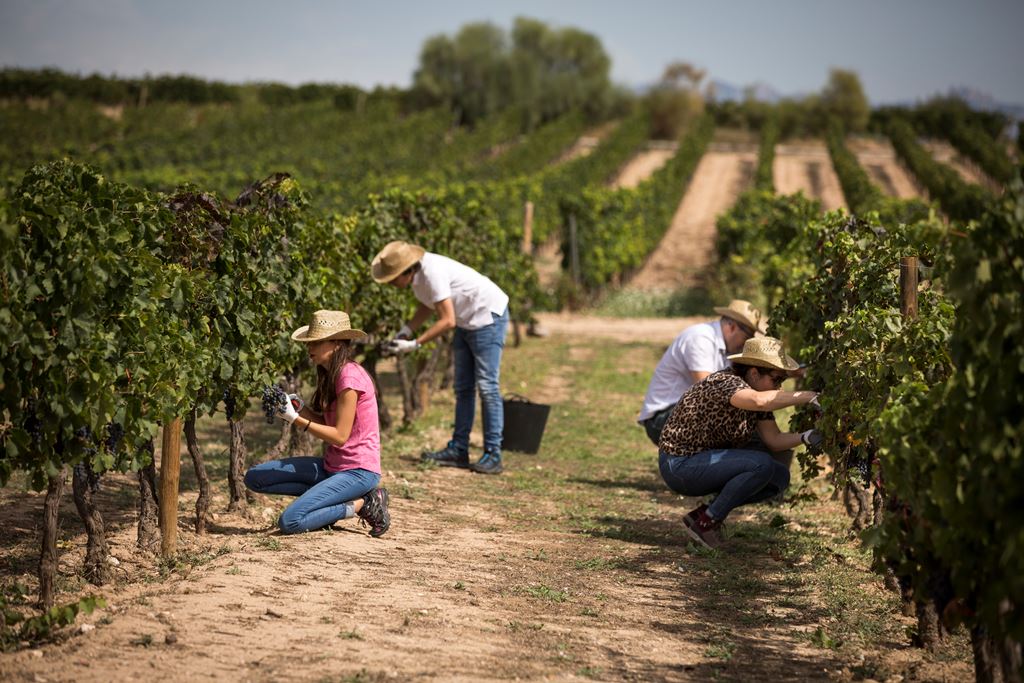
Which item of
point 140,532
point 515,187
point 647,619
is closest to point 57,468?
point 140,532

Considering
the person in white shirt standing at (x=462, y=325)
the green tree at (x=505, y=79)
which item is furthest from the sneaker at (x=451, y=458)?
the green tree at (x=505, y=79)

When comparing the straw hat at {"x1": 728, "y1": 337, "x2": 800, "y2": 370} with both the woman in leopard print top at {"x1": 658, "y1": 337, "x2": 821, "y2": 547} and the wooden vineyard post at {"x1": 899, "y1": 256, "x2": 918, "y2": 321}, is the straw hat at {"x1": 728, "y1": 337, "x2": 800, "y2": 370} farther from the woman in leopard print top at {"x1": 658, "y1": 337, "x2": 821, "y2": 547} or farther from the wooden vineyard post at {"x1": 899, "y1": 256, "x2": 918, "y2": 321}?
the wooden vineyard post at {"x1": 899, "y1": 256, "x2": 918, "y2": 321}

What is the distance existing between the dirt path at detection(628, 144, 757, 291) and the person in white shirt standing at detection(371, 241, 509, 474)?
1818cm

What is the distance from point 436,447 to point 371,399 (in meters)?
3.07

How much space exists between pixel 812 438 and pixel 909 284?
1.05 meters

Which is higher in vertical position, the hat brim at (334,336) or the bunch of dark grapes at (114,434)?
the hat brim at (334,336)

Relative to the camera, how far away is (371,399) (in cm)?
612

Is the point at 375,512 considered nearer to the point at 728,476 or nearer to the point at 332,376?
the point at 332,376

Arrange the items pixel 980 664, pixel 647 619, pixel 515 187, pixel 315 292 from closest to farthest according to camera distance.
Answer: pixel 980 664 → pixel 647 619 → pixel 315 292 → pixel 515 187

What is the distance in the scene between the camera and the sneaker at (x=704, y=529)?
21.0 feet

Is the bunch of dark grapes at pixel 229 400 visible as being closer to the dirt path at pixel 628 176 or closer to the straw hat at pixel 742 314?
the straw hat at pixel 742 314

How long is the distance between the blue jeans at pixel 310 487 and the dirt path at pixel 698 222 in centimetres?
2024

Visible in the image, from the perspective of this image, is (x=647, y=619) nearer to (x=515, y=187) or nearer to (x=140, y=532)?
(x=140, y=532)

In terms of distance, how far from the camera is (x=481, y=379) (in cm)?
798
